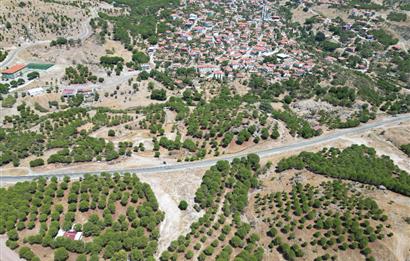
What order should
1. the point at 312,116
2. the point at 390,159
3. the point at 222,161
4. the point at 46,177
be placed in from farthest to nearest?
the point at 312,116
the point at 390,159
the point at 222,161
the point at 46,177

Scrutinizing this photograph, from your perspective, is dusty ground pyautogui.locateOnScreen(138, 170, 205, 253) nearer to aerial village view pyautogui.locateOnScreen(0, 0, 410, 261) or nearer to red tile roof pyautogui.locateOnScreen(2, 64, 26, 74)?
aerial village view pyautogui.locateOnScreen(0, 0, 410, 261)

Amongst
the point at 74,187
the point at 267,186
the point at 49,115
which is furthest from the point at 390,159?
the point at 49,115

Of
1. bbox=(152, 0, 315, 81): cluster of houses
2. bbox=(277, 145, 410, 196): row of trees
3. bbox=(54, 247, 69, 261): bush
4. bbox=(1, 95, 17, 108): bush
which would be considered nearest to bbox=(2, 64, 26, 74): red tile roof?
bbox=(1, 95, 17, 108): bush

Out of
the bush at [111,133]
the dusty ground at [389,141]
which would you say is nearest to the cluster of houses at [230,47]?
the dusty ground at [389,141]

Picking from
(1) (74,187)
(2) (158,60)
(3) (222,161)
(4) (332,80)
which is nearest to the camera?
(1) (74,187)

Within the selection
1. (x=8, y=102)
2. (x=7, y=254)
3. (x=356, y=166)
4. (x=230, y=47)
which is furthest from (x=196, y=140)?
(x=230, y=47)

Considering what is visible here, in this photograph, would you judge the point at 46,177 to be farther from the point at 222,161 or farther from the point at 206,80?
the point at 206,80

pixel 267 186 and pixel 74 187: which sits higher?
pixel 74 187
